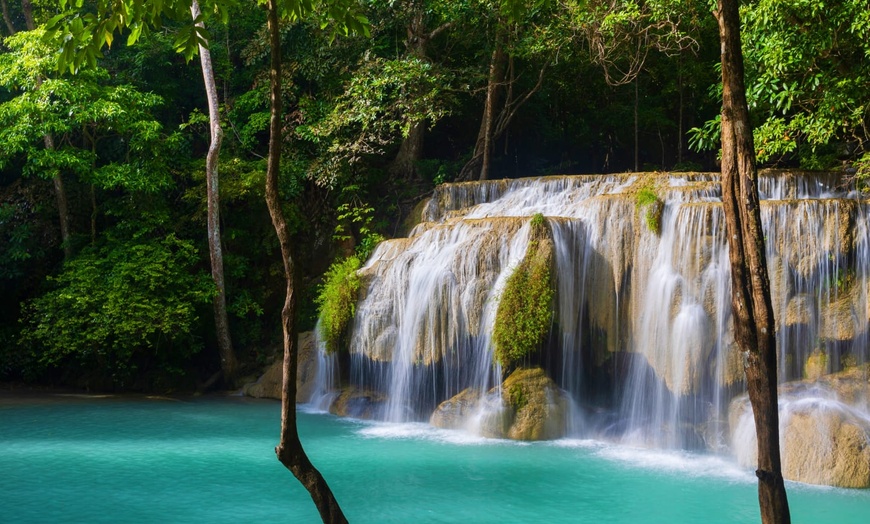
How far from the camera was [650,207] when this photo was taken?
36.5ft

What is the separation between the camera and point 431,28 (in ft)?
57.0

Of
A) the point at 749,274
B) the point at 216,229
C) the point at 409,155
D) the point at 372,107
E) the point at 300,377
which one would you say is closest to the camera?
the point at 749,274

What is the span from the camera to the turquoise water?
7.38 meters

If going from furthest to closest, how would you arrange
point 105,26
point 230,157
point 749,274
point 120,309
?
point 230,157
point 120,309
point 749,274
point 105,26

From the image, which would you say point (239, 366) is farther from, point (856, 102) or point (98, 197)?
point (856, 102)

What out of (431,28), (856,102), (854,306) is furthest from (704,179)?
(431,28)

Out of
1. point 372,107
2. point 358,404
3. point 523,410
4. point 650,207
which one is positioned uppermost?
point 372,107

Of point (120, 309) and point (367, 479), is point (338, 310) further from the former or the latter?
point (367, 479)

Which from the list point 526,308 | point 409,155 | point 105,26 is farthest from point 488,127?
point 105,26

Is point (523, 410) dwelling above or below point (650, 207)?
below

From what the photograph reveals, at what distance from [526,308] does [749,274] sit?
6.41 m

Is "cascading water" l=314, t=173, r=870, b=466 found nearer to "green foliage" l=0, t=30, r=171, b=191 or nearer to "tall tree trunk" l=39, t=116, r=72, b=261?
"green foliage" l=0, t=30, r=171, b=191

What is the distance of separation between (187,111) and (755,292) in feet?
54.0

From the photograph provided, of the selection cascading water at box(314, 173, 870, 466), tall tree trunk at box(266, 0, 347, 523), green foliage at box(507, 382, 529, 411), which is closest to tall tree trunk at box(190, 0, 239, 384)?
cascading water at box(314, 173, 870, 466)
